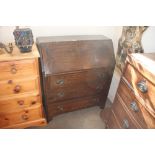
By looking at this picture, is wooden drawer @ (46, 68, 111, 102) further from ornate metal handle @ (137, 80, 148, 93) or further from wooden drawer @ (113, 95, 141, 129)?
ornate metal handle @ (137, 80, 148, 93)

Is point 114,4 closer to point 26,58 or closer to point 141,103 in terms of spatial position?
point 141,103

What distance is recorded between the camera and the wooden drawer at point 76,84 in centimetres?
168

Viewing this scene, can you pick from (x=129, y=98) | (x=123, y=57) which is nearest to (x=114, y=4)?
(x=129, y=98)

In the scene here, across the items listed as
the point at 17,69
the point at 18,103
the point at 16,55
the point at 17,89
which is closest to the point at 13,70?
the point at 17,69

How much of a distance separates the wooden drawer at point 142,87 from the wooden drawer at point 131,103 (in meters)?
0.08

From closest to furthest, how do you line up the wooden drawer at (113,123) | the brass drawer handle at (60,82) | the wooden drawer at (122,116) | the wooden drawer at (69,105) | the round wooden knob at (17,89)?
the wooden drawer at (122,116) < the wooden drawer at (113,123) < the round wooden knob at (17,89) < the brass drawer handle at (60,82) < the wooden drawer at (69,105)

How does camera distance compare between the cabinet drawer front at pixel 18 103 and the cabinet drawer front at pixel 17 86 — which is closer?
the cabinet drawer front at pixel 17 86

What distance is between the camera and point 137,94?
1.07 m

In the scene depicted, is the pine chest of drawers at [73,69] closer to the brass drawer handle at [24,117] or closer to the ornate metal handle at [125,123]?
the brass drawer handle at [24,117]

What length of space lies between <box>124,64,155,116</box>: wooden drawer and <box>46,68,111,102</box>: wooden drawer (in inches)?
26.5

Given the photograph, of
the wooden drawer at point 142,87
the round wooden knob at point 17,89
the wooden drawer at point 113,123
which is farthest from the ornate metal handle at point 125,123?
the round wooden knob at point 17,89

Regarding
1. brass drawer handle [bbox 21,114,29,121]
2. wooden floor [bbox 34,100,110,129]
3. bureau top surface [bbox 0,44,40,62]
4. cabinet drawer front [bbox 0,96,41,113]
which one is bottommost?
wooden floor [bbox 34,100,110,129]

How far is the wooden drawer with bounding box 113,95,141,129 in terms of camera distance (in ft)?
3.89

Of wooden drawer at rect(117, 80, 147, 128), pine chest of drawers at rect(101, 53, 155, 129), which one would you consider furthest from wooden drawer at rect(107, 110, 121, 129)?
wooden drawer at rect(117, 80, 147, 128)
